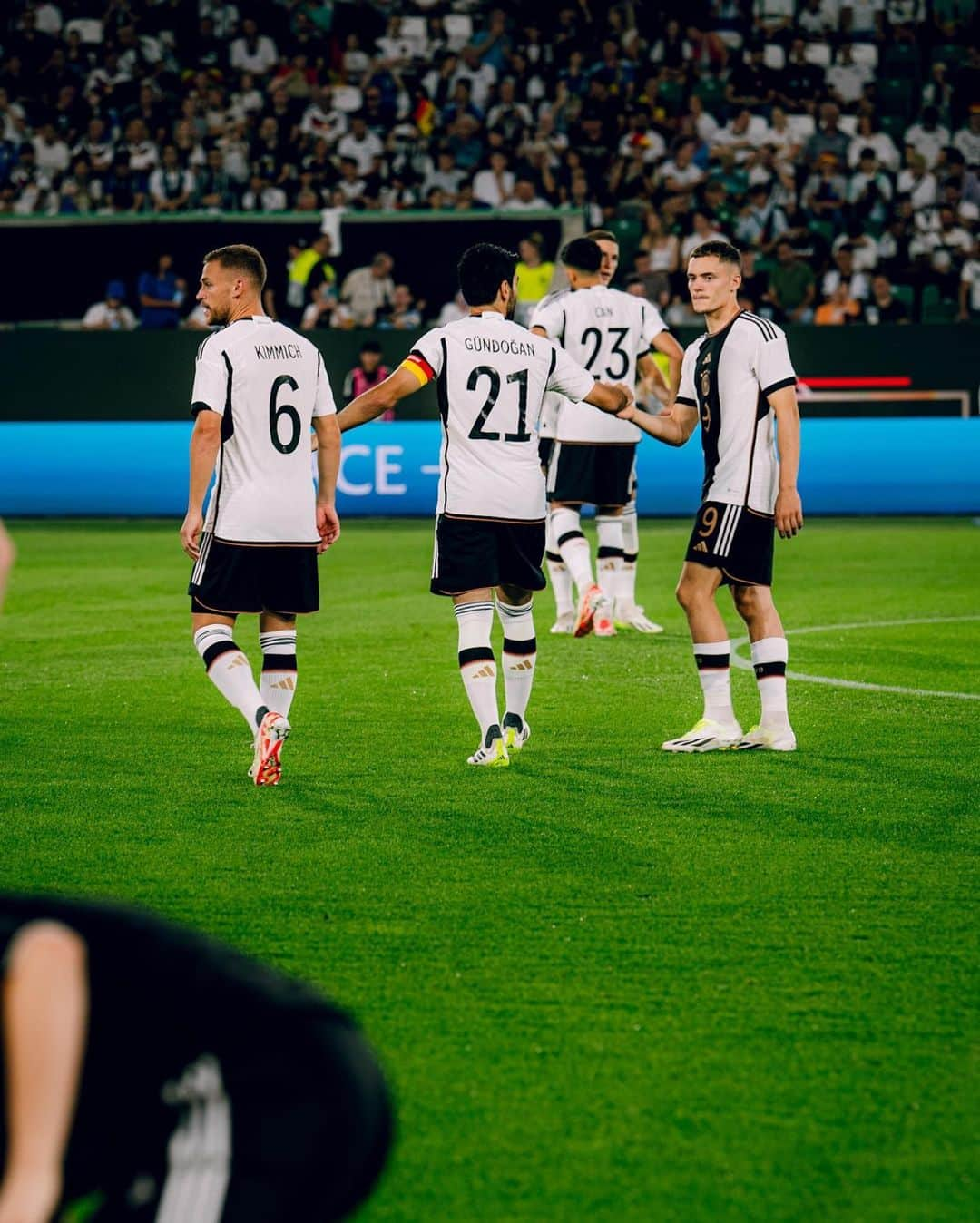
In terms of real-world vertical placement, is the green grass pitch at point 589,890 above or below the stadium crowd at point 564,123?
below

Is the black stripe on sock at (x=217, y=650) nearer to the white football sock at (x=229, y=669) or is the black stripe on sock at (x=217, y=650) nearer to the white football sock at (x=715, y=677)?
the white football sock at (x=229, y=669)

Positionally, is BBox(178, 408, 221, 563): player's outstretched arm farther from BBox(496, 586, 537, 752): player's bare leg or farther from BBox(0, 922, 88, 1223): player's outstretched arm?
BBox(0, 922, 88, 1223): player's outstretched arm

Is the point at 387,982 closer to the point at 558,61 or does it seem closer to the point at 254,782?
the point at 254,782

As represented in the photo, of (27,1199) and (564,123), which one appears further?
(564,123)

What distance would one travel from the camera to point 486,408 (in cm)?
689

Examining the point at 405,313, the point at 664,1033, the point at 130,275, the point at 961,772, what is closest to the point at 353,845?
the point at 664,1033

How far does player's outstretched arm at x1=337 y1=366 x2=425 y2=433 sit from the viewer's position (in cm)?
664

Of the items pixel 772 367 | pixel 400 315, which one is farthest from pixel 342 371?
pixel 772 367

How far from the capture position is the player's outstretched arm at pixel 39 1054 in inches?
81.9

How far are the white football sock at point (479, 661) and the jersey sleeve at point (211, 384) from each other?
1.24 m

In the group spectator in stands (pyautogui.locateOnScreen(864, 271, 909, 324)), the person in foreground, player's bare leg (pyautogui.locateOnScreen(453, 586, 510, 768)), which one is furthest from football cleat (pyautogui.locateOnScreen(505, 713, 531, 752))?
spectator in stands (pyautogui.locateOnScreen(864, 271, 909, 324))

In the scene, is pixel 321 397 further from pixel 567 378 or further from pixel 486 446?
pixel 567 378

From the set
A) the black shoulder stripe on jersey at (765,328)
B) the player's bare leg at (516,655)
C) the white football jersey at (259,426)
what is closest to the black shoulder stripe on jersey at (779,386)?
the black shoulder stripe on jersey at (765,328)

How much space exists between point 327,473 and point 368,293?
13858mm
